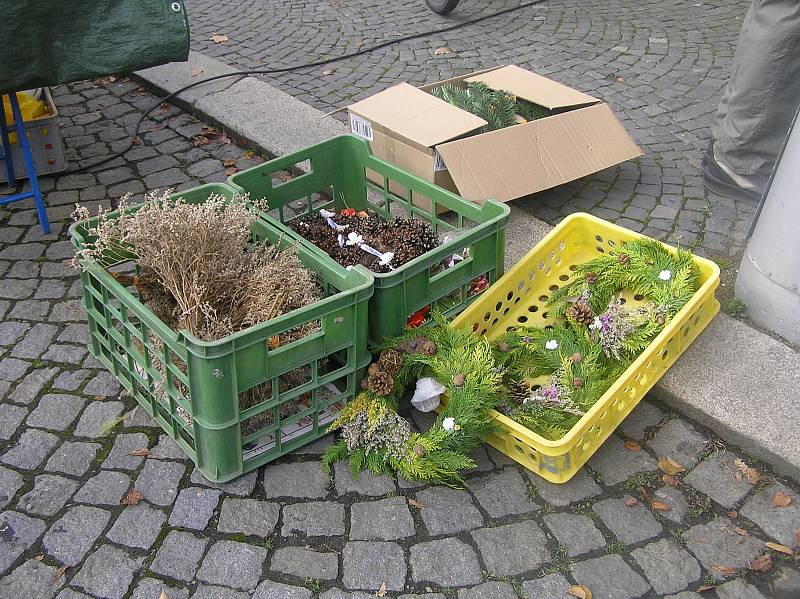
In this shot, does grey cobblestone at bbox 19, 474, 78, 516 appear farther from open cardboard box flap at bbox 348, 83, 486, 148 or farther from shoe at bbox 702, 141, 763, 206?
shoe at bbox 702, 141, 763, 206

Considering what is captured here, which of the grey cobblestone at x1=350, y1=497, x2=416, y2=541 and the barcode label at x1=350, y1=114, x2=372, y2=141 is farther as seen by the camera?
the barcode label at x1=350, y1=114, x2=372, y2=141

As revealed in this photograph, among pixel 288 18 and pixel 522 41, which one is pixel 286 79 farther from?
pixel 522 41

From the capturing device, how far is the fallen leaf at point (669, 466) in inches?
110

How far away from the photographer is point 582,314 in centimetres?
316

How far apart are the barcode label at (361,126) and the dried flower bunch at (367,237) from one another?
1.85 feet

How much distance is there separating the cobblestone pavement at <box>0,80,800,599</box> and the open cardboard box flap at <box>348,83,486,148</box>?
4.78ft

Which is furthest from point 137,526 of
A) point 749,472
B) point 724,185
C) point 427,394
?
point 724,185

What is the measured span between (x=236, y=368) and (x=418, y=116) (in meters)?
1.83

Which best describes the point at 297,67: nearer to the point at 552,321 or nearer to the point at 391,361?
the point at 552,321

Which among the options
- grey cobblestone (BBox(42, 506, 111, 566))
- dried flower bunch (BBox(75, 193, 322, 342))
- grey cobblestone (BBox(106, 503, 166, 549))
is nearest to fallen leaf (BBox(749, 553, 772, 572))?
dried flower bunch (BBox(75, 193, 322, 342))

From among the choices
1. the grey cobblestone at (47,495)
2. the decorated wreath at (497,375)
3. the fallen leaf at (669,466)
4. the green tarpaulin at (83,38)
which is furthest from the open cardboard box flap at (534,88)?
the grey cobblestone at (47,495)

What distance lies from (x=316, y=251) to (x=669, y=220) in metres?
1.92

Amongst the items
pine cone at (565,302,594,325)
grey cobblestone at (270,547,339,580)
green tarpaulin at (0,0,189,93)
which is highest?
green tarpaulin at (0,0,189,93)

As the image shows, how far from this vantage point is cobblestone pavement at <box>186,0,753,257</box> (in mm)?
4164
